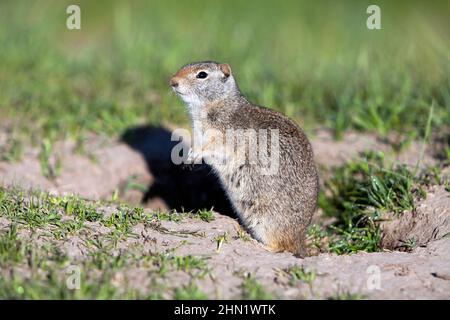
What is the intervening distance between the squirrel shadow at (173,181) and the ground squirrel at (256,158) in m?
1.16

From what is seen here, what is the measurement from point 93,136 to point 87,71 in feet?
4.69

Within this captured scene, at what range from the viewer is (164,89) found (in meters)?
7.30

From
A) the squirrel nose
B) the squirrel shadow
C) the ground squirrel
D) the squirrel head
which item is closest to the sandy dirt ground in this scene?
the squirrel shadow

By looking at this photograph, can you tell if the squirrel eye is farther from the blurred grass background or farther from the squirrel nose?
the blurred grass background

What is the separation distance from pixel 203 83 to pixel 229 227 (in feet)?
3.82

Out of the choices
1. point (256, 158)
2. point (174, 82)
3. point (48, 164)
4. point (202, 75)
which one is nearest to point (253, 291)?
point (256, 158)

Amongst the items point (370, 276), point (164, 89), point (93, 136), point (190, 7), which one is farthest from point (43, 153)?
point (190, 7)

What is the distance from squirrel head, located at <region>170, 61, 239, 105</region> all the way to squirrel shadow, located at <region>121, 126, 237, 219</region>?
3.77 ft

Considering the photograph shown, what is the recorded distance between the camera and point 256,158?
16.1 feet

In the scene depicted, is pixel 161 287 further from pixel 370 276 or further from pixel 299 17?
pixel 299 17

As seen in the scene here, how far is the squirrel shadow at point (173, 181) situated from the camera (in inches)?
251

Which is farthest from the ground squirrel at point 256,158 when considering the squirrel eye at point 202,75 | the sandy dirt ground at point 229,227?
the sandy dirt ground at point 229,227

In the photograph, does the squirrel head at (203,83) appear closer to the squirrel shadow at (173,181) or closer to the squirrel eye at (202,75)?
the squirrel eye at (202,75)

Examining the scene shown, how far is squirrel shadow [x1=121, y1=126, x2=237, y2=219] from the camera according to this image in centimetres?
636
